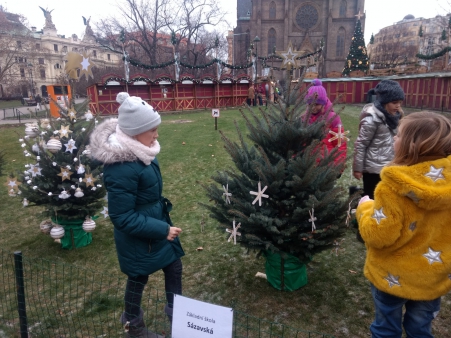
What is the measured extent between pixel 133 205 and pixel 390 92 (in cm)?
288

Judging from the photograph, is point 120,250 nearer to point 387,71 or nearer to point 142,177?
point 142,177

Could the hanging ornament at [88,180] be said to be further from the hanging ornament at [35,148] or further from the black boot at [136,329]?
the black boot at [136,329]

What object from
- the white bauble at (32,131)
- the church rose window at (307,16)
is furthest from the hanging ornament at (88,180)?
the church rose window at (307,16)

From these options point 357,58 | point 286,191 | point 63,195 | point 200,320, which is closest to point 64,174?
point 63,195

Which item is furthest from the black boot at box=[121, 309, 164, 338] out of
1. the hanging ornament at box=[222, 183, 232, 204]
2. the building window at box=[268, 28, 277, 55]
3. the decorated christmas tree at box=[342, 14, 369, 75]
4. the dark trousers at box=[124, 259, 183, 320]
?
the building window at box=[268, 28, 277, 55]

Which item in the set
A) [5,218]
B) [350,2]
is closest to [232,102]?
[5,218]

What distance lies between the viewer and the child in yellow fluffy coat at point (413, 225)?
5.25 feet

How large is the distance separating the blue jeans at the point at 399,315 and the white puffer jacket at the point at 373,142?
2.03m

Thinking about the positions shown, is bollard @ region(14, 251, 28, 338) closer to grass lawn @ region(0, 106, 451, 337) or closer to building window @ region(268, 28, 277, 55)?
grass lawn @ region(0, 106, 451, 337)

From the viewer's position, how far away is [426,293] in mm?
1812

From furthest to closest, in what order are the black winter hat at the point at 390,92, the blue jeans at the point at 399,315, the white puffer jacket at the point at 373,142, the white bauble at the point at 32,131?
the white bauble at the point at 32,131 → the white puffer jacket at the point at 373,142 → the black winter hat at the point at 390,92 → the blue jeans at the point at 399,315

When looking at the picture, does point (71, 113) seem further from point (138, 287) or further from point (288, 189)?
point (288, 189)

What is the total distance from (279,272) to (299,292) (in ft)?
0.97

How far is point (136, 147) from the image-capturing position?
216 cm
